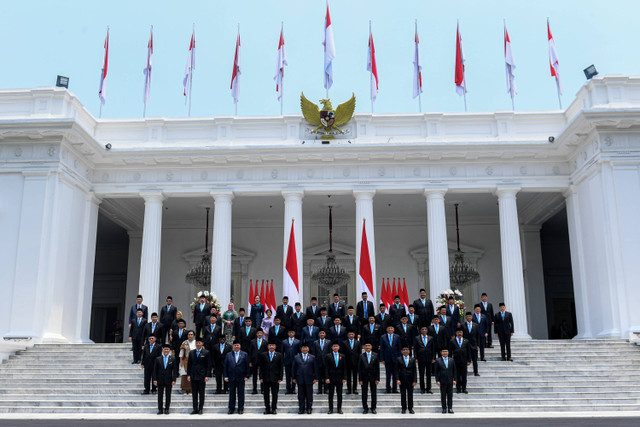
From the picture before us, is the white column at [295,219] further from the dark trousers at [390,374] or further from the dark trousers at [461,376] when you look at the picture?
the dark trousers at [461,376]

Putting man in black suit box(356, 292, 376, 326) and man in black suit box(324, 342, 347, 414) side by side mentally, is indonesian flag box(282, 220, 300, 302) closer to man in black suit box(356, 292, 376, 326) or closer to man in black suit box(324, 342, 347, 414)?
man in black suit box(356, 292, 376, 326)

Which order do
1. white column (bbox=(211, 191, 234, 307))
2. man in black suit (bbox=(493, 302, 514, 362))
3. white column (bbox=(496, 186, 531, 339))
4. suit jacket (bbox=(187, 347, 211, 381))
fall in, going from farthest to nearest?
1. white column (bbox=(211, 191, 234, 307))
2. white column (bbox=(496, 186, 531, 339))
3. man in black suit (bbox=(493, 302, 514, 362))
4. suit jacket (bbox=(187, 347, 211, 381))

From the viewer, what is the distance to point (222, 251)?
60.0 ft

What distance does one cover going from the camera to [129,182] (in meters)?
18.9

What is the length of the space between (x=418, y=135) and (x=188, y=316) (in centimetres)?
1096

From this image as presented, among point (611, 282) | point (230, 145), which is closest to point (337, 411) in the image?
point (611, 282)

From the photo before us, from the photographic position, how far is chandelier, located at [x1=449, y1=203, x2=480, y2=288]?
2148 cm

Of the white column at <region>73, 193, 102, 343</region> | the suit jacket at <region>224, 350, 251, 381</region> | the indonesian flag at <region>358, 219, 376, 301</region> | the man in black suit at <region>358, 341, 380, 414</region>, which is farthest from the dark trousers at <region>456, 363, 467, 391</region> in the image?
the white column at <region>73, 193, 102, 343</region>

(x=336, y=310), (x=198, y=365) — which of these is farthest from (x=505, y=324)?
(x=198, y=365)

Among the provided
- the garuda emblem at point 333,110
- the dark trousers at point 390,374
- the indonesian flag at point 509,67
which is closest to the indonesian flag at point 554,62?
the indonesian flag at point 509,67

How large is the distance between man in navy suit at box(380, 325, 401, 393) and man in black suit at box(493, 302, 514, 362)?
3.13 m

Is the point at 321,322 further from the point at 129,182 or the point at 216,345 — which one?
the point at 129,182

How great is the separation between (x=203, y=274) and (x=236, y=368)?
11.0 meters

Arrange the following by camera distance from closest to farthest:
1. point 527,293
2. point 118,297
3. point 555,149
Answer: point 555,149, point 527,293, point 118,297
